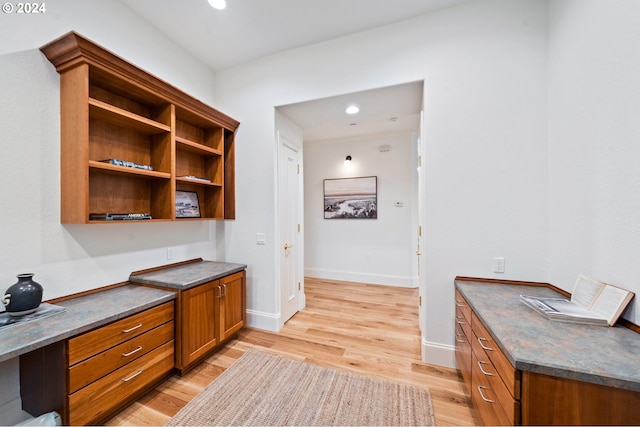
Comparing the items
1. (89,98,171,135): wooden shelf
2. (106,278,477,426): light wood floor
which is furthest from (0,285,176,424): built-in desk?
(89,98,171,135): wooden shelf

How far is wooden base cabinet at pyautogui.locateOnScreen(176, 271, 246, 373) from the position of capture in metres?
1.93

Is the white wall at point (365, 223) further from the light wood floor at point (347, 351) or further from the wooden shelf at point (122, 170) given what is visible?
the wooden shelf at point (122, 170)

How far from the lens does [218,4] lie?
208cm

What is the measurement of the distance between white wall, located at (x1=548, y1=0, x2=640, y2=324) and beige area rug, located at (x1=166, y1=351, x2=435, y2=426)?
53.8 inches

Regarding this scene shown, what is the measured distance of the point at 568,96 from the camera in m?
1.65

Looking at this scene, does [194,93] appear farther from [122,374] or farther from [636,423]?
[636,423]

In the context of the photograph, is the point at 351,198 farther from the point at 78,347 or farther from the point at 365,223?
the point at 78,347

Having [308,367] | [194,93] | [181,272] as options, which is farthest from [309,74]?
[308,367]

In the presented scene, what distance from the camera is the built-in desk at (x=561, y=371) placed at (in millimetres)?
871

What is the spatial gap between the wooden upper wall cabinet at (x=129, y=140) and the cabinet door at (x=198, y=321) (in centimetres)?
73

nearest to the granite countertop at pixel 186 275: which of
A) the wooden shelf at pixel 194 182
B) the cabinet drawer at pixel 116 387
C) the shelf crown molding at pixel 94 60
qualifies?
the cabinet drawer at pixel 116 387

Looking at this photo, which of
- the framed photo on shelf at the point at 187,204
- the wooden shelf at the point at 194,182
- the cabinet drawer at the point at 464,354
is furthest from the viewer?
the framed photo on shelf at the point at 187,204

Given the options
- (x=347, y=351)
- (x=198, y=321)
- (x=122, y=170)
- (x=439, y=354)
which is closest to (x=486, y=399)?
(x=439, y=354)

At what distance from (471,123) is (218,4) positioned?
7.83 feet
